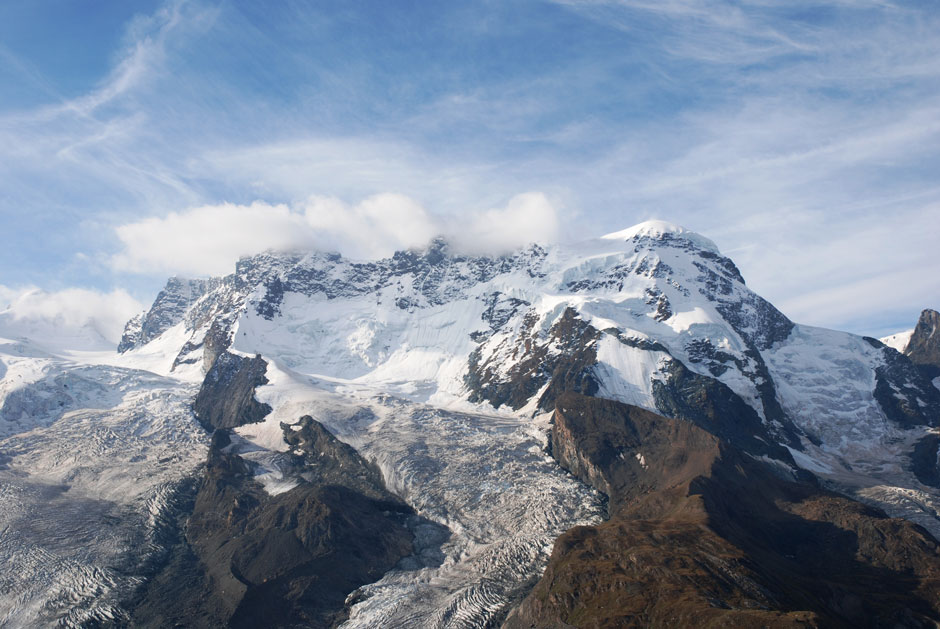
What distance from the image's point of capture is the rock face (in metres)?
125

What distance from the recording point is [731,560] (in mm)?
104500

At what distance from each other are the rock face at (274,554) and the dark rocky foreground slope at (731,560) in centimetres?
4175

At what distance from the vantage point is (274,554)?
466 feet

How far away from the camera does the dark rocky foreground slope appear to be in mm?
95438

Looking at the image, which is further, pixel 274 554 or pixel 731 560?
pixel 274 554

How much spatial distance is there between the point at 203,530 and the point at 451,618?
7804cm

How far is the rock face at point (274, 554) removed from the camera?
409ft

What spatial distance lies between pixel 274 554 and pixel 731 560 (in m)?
91.3

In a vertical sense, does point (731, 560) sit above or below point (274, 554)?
above

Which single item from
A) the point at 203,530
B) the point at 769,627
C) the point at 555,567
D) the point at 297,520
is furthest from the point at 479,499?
the point at 769,627

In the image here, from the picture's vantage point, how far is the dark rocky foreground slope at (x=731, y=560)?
313 ft

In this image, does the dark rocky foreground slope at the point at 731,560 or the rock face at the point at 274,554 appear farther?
the rock face at the point at 274,554

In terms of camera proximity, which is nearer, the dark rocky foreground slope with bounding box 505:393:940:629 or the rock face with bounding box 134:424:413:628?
the dark rocky foreground slope with bounding box 505:393:940:629

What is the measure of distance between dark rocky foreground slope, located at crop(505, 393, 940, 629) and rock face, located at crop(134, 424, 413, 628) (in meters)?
41.8
